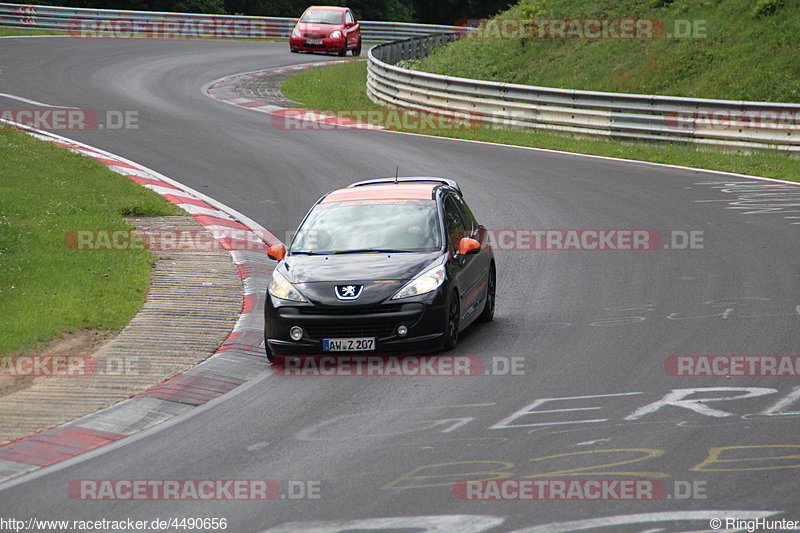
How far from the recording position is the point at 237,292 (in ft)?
42.0

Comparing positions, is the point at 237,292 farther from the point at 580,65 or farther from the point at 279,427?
the point at 580,65

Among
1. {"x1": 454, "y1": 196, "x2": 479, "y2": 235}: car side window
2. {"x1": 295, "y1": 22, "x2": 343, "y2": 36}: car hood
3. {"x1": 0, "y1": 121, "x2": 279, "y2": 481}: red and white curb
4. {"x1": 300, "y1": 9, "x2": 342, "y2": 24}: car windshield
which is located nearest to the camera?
{"x1": 0, "y1": 121, "x2": 279, "y2": 481}: red and white curb

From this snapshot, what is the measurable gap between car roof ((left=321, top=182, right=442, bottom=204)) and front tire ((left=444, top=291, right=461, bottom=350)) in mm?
1631

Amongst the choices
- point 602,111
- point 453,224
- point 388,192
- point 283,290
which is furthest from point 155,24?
point 283,290

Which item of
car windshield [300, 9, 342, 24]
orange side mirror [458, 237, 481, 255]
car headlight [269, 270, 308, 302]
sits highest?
car windshield [300, 9, 342, 24]

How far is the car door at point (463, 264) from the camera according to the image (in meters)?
10.9

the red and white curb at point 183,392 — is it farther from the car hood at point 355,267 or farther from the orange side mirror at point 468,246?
the orange side mirror at point 468,246

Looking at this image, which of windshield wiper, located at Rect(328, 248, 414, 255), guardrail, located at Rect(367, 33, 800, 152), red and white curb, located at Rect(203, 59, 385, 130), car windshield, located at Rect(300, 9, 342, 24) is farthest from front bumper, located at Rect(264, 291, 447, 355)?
car windshield, located at Rect(300, 9, 342, 24)

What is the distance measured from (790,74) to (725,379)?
59.9ft

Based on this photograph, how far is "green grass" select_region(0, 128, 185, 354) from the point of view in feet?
36.9

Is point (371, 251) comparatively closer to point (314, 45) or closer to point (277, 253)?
point (277, 253)

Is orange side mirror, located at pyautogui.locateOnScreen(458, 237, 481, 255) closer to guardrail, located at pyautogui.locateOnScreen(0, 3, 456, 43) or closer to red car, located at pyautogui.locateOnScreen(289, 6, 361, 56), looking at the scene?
red car, located at pyautogui.locateOnScreen(289, 6, 361, 56)

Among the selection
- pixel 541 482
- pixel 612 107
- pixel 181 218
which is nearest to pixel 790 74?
pixel 612 107

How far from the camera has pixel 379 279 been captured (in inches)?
404
